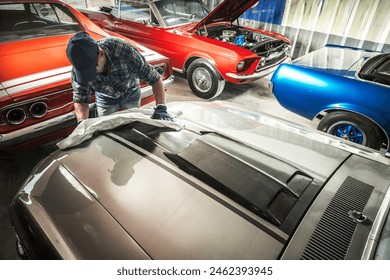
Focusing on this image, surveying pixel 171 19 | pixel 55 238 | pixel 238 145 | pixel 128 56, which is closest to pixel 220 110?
pixel 238 145

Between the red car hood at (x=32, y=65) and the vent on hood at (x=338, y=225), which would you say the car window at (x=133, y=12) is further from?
the vent on hood at (x=338, y=225)

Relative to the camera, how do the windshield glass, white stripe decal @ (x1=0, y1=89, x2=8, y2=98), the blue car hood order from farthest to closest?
the windshield glass → the blue car hood → white stripe decal @ (x1=0, y1=89, x2=8, y2=98)

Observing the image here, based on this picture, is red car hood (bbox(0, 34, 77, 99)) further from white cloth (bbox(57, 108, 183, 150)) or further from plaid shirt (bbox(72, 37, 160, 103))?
white cloth (bbox(57, 108, 183, 150))

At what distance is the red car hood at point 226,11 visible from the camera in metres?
3.85

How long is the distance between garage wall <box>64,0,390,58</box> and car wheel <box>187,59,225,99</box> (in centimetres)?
323

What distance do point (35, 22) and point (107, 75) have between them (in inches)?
70.3

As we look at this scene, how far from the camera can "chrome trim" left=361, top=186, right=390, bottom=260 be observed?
88 centimetres

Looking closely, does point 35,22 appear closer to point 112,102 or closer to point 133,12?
point 112,102

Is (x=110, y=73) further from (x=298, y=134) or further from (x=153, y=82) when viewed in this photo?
(x=298, y=134)

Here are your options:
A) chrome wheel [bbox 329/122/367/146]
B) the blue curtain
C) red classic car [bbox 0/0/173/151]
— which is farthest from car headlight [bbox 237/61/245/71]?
the blue curtain

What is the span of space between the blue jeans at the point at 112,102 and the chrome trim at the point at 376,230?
6.52 feet

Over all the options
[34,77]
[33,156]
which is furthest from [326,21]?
[33,156]

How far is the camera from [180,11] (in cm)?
430
